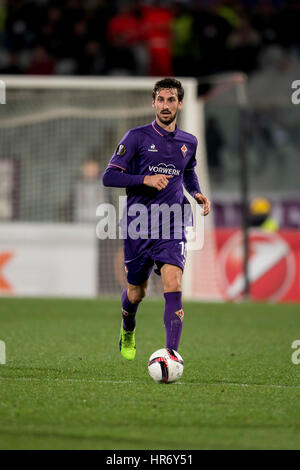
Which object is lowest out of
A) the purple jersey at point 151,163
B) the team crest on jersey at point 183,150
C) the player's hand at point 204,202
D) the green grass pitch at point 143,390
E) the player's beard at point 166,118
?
the green grass pitch at point 143,390

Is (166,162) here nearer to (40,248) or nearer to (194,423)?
(194,423)

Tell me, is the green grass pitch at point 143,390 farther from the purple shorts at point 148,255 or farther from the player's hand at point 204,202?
the player's hand at point 204,202

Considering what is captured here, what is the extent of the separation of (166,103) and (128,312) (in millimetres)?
1662

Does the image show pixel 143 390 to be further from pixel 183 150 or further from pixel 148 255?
pixel 183 150

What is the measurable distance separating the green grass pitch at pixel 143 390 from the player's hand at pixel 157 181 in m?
1.31

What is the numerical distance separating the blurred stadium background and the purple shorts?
7592mm

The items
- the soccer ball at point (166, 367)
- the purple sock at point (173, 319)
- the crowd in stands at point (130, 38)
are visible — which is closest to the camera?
the soccer ball at point (166, 367)

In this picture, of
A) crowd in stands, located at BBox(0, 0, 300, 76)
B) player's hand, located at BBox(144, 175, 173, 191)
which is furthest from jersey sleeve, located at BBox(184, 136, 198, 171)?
crowd in stands, located at BBox(0, 0, 300, 76)

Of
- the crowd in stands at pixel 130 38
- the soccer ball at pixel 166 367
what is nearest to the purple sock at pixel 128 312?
the soccer ball at pixel 166 367

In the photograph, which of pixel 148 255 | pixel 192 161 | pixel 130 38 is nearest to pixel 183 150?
pixel 192 161

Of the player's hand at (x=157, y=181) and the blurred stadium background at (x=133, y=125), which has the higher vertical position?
the blurred stadium background at (x=133, y=125)

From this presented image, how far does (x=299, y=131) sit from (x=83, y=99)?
5181 mm

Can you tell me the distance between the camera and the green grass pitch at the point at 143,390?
4.26 metres

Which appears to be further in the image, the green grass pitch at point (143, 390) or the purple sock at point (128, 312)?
the purple sock at point (128, 312)
